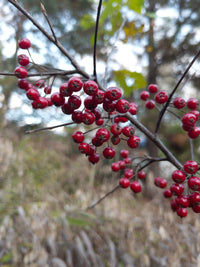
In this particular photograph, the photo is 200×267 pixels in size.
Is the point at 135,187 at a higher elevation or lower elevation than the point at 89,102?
lower

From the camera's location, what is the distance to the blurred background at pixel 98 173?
141 centimetres

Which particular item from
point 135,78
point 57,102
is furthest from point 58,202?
point 57,102

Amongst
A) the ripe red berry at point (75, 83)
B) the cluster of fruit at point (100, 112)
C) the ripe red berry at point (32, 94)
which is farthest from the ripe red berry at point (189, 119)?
the ripe red berry at point (32, 94)

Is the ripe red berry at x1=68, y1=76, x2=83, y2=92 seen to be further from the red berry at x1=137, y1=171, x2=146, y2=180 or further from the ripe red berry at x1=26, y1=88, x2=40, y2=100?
the red berry at x1=137, y1=171, x2=146, y2=180

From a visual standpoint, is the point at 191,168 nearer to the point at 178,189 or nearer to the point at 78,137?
the point at 178,189

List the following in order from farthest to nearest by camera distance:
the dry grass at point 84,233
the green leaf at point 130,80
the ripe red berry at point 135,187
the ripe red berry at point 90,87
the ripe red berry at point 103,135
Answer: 1. the dry grass at point 84,233
2. the green leaf at point 130,80
3. the ripe red berry at point 135,187
4. the ripe red berry at point 103,135
5. the ripe red berry at point 90,87

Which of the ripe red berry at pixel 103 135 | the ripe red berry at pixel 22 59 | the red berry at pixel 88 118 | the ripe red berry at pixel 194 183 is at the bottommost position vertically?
the ripe red berry at pixel 194 183

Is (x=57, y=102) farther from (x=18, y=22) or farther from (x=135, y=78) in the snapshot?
(x=18, y=22)

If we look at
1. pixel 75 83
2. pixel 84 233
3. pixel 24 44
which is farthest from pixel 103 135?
pixel 84 233

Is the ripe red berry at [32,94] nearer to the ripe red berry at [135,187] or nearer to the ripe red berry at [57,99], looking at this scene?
the ripe red berry at [57,99]

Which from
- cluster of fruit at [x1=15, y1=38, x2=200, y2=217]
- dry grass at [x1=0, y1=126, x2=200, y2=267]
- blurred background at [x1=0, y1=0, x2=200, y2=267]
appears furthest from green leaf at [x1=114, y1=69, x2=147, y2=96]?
dry grass at [x1=0, y1=126, x2=200, y2=267]

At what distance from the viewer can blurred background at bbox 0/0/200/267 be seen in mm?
1414

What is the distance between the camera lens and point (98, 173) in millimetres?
4594

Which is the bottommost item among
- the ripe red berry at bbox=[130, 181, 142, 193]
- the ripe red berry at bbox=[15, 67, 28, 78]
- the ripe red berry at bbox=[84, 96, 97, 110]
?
the ripe red berry at bbox=[130, 181, 142, 193]
